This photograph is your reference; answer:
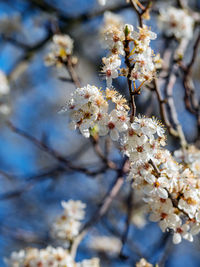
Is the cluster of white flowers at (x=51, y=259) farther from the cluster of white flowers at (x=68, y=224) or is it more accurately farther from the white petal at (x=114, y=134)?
the white petal at (x=114, y=134)

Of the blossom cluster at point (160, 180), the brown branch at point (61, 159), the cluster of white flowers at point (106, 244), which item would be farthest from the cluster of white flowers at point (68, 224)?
the cluster of white flowers at point (106, 244)

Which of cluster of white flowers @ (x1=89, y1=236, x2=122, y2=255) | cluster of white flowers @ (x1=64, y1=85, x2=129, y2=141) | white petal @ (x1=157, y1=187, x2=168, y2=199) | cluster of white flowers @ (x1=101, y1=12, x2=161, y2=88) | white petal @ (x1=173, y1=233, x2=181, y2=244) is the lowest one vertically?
white petal @ (x1=173, y1=233, x2=181, y2=244)

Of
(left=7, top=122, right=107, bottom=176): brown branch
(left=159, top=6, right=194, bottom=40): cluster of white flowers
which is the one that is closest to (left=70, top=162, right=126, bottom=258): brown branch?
(left=7, top=122, right=107, bottom=176): brown branch

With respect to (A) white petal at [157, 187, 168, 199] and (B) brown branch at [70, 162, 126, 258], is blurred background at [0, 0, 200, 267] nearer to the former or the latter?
(B) brown branch at [70, 162, 126, 258]

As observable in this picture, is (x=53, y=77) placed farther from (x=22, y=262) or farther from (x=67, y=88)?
(x=22, y=262)

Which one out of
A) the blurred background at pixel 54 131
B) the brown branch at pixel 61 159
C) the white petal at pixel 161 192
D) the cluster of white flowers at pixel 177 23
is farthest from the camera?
the blurred background at pixel 54 131
